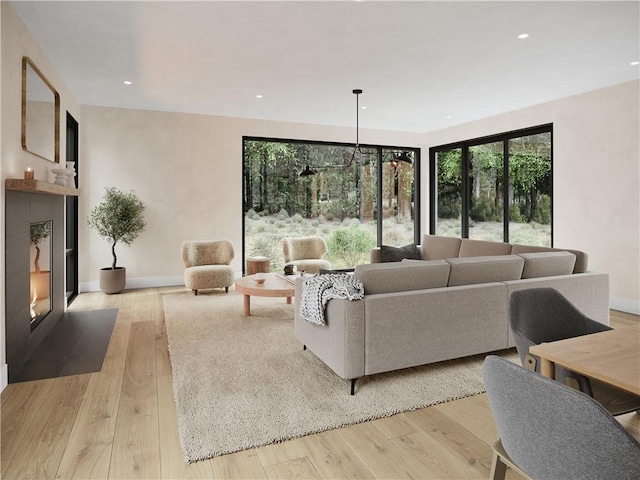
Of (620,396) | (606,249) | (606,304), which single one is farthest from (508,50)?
(620,396)

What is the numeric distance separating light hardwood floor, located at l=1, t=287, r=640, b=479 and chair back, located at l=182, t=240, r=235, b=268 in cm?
322

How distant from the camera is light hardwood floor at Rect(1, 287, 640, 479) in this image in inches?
74.9

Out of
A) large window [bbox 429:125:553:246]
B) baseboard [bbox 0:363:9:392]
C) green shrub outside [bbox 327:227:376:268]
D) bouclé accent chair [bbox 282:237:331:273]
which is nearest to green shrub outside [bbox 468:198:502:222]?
large window [bbox 429:125:553:246]

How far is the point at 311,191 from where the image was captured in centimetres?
758

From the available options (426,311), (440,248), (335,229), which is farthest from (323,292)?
(335,229)

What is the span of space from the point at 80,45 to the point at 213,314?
117 inches

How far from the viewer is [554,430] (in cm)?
101

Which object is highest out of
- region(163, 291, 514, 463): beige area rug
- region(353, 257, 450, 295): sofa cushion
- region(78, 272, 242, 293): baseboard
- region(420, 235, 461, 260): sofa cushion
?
region(420, 235, 461, 260): sofa cushion

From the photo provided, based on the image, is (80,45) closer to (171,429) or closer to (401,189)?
(171,429)

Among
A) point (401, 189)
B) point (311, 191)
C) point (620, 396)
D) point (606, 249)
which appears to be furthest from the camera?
point (401, 189)

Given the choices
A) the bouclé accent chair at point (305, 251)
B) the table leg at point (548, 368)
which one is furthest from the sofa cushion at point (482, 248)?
the table leg at point (548, 368)

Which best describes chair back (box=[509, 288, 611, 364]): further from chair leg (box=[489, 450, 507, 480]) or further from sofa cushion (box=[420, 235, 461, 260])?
sofa cushion (box=[420, 235, 461, 260])

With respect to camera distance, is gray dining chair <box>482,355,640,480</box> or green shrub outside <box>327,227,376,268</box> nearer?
gray dining chair <box>482,355,640,480</box>

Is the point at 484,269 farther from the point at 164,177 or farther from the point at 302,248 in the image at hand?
the point at 164,177
